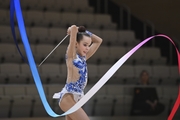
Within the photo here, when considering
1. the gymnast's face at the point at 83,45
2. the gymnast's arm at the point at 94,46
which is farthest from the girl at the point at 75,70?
the gymnast's arm at the point at 94,46

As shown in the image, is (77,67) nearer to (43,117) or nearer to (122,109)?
(43,117)

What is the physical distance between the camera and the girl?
478 cm

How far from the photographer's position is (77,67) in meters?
4.86

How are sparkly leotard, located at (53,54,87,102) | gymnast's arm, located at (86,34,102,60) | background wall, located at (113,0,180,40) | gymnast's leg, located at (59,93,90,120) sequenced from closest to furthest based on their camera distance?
1. gymnast's leg, located at (59,93,90,120)
2. sparkly leotard, located at (53,54,87,102)
3. gymnast's arm, located at (86,34,102,60)
4. background wall, located at (113,0,180,40)

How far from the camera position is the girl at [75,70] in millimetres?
4781

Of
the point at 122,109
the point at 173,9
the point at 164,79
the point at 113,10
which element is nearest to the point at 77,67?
the point at 122,109

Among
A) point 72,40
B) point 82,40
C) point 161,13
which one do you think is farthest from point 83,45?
point 161,13

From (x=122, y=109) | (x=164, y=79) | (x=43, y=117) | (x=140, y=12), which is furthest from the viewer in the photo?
(x=140, y=12)

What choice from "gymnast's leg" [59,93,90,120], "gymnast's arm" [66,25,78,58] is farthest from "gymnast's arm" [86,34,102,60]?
"gymnast's leg" [59,93,90,120]

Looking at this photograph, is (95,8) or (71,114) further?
(95,8)

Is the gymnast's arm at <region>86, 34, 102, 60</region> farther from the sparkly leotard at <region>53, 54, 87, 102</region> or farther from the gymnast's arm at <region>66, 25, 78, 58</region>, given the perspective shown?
the gymnast's arm at <region>66, 25, 78, 58</region>

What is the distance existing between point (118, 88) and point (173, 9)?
3.27m

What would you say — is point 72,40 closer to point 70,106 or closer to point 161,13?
point 70,106

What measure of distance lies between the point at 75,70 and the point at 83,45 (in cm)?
27
